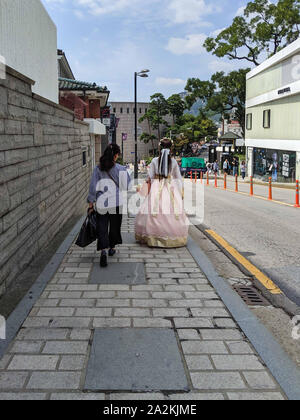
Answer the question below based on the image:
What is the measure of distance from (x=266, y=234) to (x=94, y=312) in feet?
18.9

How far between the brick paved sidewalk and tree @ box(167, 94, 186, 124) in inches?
3230

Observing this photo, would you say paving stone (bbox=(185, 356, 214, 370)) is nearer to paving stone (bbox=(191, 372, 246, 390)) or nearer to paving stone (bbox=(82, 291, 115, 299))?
A: paving stone (bbox=(191, 372, 246, 390))

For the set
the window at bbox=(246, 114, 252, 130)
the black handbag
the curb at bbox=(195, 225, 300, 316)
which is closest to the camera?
the curb at bbox=(195, 225, 300, 316)

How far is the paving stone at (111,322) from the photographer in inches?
165

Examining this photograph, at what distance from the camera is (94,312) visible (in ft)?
14.8

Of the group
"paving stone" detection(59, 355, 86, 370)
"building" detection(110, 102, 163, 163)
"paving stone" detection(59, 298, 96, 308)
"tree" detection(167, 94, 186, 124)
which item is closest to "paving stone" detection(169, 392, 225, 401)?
"paving stone" detection(59, 355, 86, 370)

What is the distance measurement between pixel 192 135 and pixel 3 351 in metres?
75.1

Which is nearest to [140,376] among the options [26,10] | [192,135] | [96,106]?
[26,10]

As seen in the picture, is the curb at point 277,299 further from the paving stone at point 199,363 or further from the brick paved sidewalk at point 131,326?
the paving stone at point 199,363

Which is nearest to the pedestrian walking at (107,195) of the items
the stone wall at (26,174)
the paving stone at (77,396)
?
the stone wall at (26,174)

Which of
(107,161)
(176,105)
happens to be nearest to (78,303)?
(107,161)

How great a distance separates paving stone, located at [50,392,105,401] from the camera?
2.95m

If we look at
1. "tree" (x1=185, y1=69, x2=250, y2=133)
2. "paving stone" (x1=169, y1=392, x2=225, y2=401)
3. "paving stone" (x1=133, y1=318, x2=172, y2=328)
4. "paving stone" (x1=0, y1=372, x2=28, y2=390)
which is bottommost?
"paving stone" (x1=169, y1=392, x2=225, y2=401)

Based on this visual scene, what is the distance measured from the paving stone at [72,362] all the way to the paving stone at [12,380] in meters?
0.28
